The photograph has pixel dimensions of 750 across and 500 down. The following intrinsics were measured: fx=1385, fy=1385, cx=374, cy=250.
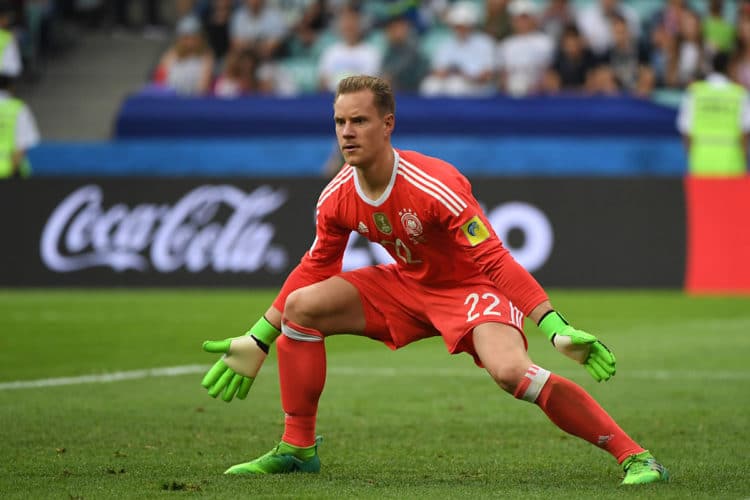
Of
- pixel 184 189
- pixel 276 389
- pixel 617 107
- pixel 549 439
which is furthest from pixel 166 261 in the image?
pixel 549 439

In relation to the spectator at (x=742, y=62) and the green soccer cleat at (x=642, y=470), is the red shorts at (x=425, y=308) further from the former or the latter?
the spectator at (x=742, y=62)

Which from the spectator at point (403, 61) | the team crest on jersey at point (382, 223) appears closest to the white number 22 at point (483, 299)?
the team crest on jersey at point (382, 223)

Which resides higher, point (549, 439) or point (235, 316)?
point (549, 439)

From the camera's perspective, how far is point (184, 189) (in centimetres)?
1706

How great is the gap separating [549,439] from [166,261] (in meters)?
10.4

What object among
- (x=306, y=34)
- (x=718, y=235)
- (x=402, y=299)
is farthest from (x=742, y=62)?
(x=402, y=299)

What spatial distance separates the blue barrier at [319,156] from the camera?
58.5 feet

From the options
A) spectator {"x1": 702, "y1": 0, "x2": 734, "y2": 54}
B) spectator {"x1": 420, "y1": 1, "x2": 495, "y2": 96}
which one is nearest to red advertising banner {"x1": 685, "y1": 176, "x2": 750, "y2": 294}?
spectator {"x1": 420, "y1": 1, "x2": 495, "y2": 96}

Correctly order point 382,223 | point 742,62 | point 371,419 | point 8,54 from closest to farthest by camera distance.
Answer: point 382,223 → point 371,419 → point 742,62 → point 8,54

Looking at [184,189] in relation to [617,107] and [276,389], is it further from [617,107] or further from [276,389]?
[276,389]

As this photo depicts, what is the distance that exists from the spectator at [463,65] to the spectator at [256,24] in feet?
9.78

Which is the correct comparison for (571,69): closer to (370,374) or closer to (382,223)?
(370,374)

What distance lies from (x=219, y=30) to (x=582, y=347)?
16650mm

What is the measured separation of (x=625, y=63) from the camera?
64.7ft
